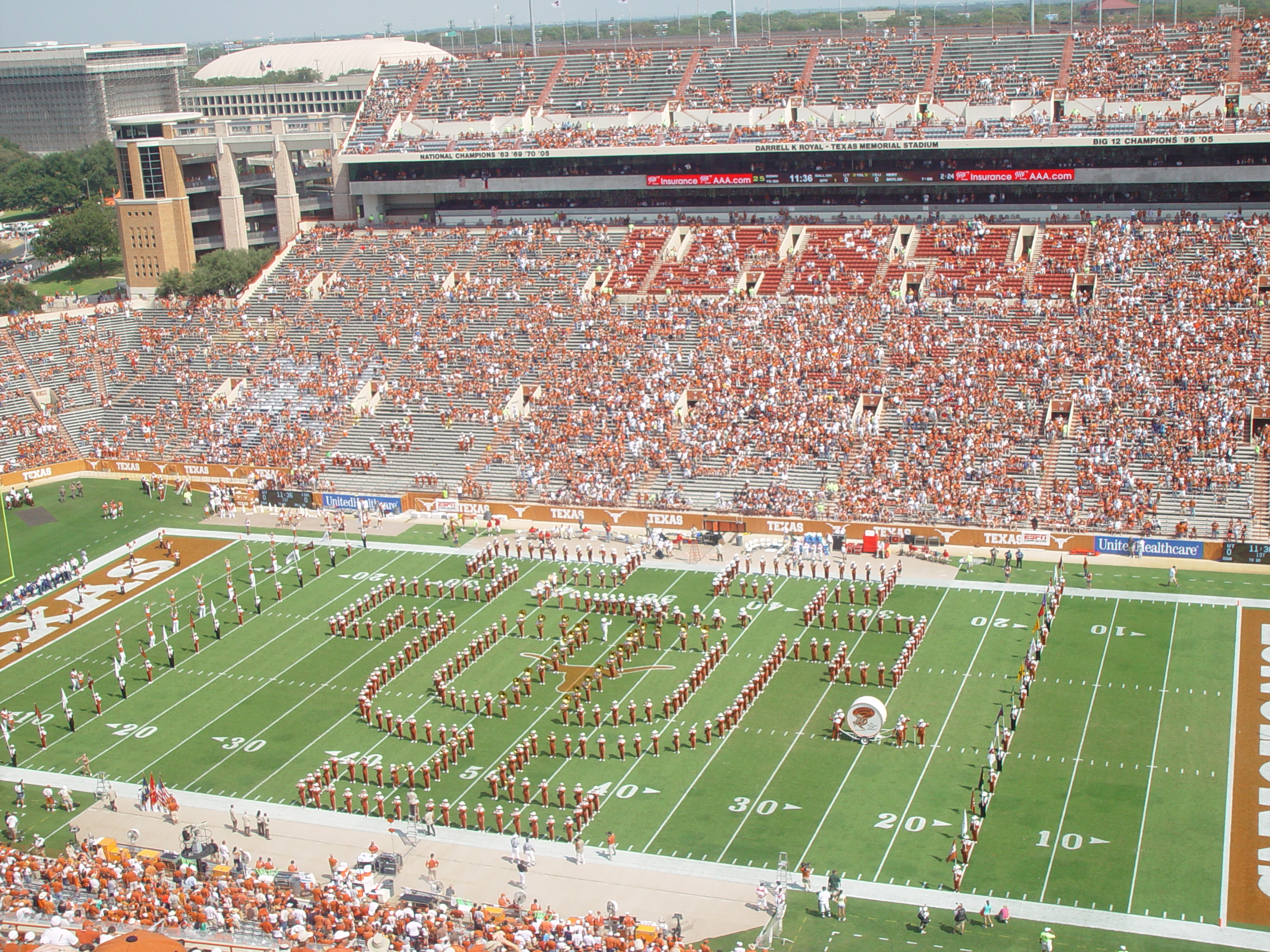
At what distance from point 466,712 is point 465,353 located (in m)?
21.0

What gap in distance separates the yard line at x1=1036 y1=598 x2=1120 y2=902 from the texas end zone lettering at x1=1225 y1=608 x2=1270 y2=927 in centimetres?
266

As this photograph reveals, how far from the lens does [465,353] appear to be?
48.5 m

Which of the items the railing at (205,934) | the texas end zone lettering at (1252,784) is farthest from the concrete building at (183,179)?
the texas end zone lettering at (1252,784)

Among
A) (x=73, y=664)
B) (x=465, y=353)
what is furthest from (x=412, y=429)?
(x=73, y=664)

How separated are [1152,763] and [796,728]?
6.74 meters

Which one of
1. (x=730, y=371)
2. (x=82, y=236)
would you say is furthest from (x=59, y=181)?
(x=730, y=371)

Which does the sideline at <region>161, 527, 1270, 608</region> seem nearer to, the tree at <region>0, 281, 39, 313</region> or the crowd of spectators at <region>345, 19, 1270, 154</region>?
the crowd of spectators at <region>345, 19, 1270, 154</region>

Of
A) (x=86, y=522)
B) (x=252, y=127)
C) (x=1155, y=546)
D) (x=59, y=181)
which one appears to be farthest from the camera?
(x=59, y=181)

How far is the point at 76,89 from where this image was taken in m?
132

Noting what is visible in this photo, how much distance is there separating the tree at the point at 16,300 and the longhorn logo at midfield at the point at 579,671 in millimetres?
42551

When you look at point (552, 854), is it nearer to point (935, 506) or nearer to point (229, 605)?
point (229, 605)

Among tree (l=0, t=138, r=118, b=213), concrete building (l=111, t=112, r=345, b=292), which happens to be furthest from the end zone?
tree (l=0, t=138, r=118, b=213)

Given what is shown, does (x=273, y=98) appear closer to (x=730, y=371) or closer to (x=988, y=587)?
(x=730, y=371)

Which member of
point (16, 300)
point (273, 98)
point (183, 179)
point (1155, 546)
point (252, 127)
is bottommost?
point (1155, 546)
